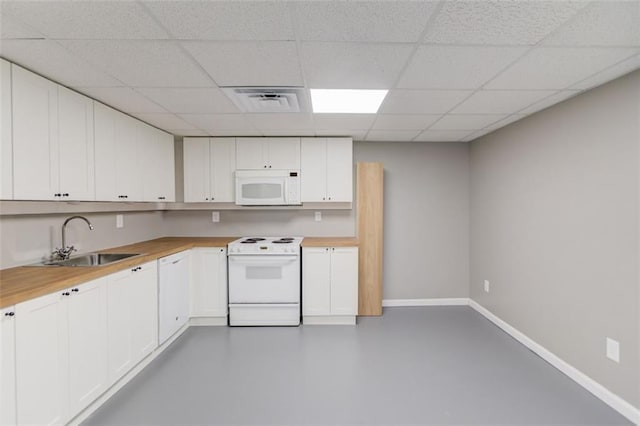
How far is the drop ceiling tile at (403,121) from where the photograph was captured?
2.81m

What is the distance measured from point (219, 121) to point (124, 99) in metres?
0.84

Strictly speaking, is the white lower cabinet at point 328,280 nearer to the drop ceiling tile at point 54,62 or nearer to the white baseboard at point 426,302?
the white baseboard at point 426,302

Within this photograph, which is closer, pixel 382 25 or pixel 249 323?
pixel 382 25

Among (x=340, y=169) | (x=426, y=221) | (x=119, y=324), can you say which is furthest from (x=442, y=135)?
(x=119, y=324)

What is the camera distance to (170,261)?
2.95m

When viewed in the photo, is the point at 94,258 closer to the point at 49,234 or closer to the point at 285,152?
the point at 49,234

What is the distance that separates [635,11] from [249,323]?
3.77 metres

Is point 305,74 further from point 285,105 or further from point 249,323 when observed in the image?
point 249,323

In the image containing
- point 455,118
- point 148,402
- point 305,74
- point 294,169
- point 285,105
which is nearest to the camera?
point 305,74

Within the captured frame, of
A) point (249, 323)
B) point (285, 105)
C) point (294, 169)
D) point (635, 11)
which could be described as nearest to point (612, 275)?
point (635, 11)

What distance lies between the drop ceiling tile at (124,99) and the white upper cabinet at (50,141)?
0.11 m

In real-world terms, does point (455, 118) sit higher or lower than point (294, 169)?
higher

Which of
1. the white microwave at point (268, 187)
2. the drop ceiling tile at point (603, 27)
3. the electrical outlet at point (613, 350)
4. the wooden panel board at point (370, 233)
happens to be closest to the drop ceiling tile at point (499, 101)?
the drop ceiling tile at point (603, 27)

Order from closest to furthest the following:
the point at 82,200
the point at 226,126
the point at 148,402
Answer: the point at 148,402 → the point at 82,200 → the point at 226,126
